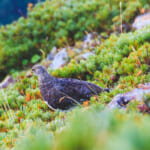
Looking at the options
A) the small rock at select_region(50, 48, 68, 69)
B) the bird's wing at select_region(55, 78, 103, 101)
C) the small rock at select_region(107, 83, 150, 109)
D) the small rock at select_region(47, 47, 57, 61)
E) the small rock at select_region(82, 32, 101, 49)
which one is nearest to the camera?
the small rock at select_region(107, 83, 150, 109)

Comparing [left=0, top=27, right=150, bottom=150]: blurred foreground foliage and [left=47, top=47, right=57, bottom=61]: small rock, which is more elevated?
[left=47, top=47, right=57, bottom=61]: small rock

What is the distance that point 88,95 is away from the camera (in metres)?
4.39

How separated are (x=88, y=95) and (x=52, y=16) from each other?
672 centimetres

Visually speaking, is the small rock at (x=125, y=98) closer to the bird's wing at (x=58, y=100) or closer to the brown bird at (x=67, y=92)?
the brown bird at (x=67, y=92)

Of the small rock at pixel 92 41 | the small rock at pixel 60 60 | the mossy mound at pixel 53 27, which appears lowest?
the small rock at pixel 60 60

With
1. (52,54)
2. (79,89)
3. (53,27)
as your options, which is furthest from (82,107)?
(53,27)

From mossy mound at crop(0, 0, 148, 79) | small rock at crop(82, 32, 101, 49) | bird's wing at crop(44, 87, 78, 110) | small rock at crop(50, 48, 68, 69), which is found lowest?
bird's wing at crop(44, 87, 78, 110)

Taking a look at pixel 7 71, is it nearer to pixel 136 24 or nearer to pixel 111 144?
pixel 136 24

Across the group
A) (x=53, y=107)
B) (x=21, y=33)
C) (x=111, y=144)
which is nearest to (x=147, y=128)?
(x=111, y=144)

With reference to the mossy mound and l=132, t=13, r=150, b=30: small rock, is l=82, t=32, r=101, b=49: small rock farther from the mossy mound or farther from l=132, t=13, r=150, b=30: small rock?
l=132, t=13, r=150, b=30: small rock

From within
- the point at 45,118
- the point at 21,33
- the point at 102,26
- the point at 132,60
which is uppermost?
the point at 21,33

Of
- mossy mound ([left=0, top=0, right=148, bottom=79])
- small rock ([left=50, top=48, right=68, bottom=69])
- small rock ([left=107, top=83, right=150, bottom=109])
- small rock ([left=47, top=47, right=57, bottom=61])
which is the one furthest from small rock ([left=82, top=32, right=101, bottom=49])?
small rock ([left=107, top=83, right=150, bottom=109])

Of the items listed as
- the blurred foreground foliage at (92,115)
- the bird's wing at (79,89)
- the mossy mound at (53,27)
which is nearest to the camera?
the blurred foreground foliage at (92,115)

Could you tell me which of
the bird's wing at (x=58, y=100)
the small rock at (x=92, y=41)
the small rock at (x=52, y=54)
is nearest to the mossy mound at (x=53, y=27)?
the small rock at (x=52, y=54)
